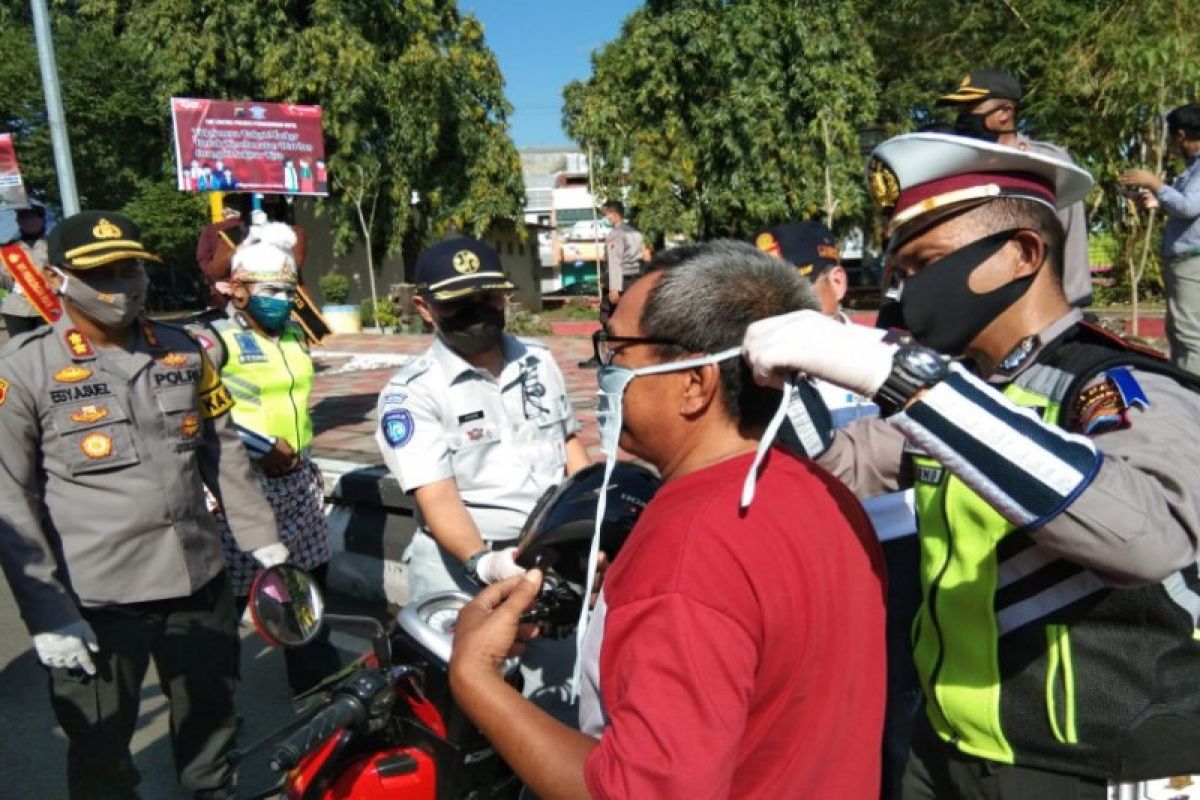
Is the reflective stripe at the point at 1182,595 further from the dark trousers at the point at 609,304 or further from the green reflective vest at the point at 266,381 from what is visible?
the green reflective vest at the point at 266,381

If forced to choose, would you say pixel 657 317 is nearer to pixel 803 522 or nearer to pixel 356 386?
pixel 803 522

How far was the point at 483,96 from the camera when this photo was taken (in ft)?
88.8

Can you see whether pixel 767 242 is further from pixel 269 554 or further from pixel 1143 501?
pixel 1143 501

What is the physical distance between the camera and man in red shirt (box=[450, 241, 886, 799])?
125 centimetres

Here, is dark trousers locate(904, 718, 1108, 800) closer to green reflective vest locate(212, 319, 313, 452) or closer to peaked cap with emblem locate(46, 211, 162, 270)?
peaked cap with emblem locate(46, 211, 162, 270)


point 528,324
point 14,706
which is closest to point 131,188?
point 528,324

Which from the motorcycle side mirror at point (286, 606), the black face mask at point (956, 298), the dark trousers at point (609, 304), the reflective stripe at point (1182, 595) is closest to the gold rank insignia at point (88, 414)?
the motorcycle side mirror at point (286, 606)

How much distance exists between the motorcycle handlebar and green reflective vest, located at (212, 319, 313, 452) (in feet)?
7.44

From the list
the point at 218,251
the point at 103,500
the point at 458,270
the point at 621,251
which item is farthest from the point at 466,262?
the point at 621,251

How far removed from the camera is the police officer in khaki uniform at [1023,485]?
1.32 m

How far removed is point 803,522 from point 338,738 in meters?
1.20

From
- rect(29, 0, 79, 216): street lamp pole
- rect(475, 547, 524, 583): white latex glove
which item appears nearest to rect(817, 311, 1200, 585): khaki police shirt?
rect(475, 547, 524, 583): white latex glove

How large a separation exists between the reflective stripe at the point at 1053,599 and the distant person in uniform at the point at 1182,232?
14.3 ft

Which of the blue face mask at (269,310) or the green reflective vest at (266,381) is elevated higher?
the blue face mask at (269,310)
